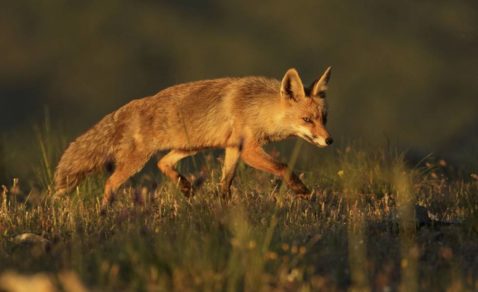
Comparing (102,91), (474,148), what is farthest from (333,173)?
(102,91)

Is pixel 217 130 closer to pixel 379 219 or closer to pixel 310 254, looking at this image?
pixel 379 219

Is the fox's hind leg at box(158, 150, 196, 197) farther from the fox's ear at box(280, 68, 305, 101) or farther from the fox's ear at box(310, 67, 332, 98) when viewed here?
the fox's ear at box(310, 67, 332, 98)

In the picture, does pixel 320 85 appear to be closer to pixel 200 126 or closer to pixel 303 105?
pixel 303 105

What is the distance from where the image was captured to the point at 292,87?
8562mm

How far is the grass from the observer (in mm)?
4738

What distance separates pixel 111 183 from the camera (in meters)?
8.73

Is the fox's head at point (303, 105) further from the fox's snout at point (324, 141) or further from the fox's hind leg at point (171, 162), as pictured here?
the fox's hind leg at point (171, 162)

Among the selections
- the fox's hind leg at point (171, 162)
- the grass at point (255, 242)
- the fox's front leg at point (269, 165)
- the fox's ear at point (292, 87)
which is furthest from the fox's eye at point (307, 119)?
the fox's hind leg at point (171, 162)

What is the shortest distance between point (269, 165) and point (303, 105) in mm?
701

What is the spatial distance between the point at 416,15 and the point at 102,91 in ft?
57.5

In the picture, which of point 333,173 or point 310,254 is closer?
point 310,254

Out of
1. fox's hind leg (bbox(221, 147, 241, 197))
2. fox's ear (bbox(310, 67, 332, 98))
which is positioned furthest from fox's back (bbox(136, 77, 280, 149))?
fox's ear (bbox(310, 67, 332, 98))

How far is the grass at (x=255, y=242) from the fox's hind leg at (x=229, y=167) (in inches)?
5.0

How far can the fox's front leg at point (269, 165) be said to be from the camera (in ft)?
26.6
